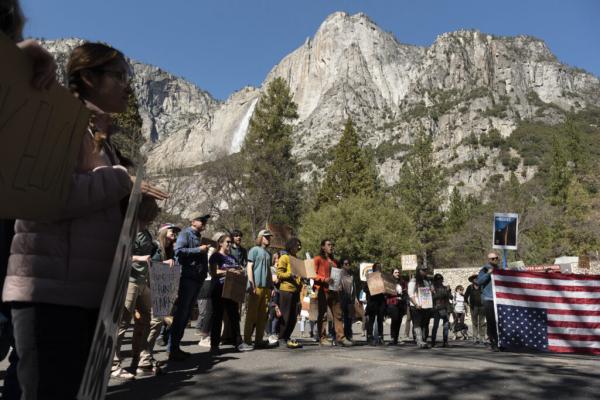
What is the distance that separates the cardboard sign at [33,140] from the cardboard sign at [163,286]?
445 cm

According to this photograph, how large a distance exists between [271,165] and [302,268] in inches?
1304

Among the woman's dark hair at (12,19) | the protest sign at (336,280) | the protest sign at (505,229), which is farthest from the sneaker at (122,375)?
the protest sign at (505,229)

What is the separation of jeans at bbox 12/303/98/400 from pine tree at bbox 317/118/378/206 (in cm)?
4552

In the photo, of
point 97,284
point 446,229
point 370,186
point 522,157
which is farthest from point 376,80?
point 97,284

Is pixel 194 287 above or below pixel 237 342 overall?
above

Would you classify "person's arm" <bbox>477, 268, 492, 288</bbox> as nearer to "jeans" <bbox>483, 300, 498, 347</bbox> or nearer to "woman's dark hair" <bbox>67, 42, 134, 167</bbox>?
"jeans" <bbox>483, 300, 498, 347</bbox>

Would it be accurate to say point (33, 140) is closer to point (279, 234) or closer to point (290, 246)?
point (290, 246)

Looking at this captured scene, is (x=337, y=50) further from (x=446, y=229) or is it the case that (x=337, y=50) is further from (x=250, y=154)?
(x=250, y=154)

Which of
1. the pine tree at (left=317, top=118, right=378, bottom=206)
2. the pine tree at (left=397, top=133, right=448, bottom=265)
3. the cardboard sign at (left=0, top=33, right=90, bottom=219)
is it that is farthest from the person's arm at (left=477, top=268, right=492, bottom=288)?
the pine tree at (left=397, top=133, right=448, bottom=265)

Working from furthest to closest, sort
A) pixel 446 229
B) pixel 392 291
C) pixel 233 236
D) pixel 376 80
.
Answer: pixel 376 80 → pixel 446 229 → pixel 392 291 → pixel 233 236

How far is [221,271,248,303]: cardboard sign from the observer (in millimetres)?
7496

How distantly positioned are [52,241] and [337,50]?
152 metres

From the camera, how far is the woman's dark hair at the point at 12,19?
1.74 meters

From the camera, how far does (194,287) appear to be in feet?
21.9
